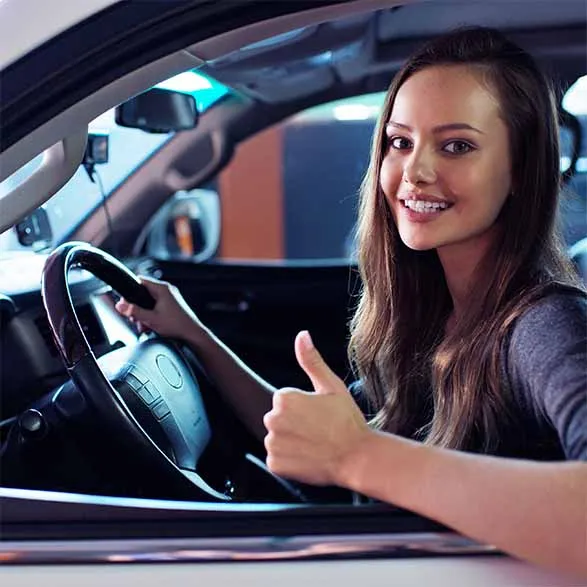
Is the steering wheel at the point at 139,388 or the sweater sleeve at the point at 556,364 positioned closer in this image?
the sweater sleeve at the point at 556,364

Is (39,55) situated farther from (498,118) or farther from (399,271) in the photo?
(399,271)

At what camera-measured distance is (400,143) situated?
136 centimetres

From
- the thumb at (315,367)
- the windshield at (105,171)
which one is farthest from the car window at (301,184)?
the thumb at (315,367)

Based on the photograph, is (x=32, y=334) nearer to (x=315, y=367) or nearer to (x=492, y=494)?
(x=315, y=367)

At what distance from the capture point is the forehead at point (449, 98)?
1.26 m

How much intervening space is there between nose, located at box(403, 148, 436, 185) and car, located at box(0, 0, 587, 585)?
0.21 meters

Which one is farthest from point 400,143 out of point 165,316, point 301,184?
point 301,184

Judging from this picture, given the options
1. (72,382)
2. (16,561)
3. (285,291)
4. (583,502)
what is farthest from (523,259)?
(285,291)

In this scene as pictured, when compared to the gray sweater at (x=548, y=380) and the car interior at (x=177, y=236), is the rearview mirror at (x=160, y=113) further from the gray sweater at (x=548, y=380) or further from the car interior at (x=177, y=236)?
the gray sweater at (x=548, y=380)

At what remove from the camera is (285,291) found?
2.80 metres

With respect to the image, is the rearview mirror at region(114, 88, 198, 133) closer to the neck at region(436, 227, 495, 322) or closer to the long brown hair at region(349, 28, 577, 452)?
the long brown hair at region(349, 28, 577, 452)

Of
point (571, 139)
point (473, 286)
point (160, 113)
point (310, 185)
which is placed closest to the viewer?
point (473, 286)

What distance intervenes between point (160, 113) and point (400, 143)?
78 centimetres

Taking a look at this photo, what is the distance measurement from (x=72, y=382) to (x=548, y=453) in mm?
650
